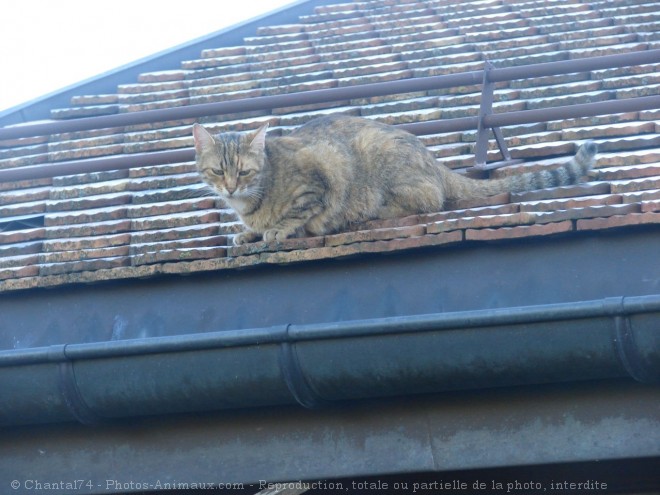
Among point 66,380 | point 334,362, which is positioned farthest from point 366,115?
point 66,380

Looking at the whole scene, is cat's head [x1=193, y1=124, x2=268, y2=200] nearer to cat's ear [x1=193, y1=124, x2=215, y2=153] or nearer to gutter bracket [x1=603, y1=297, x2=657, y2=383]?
cat's ear [x1=193, y1=124, x2=215, y2=153]

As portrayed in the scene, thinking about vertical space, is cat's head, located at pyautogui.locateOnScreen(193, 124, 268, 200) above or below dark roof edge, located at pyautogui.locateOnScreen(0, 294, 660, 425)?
above

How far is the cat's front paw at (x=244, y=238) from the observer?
4.39m

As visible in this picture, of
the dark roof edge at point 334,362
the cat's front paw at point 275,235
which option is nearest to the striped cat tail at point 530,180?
the cat's front paw at point 275,235

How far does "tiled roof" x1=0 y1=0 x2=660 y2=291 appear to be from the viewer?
13.3ft

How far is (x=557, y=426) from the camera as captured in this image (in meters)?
3.43

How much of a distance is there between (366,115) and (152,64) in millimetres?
1900

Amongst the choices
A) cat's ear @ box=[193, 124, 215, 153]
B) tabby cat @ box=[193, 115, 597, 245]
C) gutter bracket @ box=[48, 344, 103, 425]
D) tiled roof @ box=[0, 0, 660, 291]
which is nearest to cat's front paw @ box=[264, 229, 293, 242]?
tabby cat @ box=[193, 115, 597, 245]

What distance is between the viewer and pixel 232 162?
4852 mm

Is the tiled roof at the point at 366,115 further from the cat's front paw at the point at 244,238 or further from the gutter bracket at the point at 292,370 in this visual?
the gutter bracket at the point at 292,370

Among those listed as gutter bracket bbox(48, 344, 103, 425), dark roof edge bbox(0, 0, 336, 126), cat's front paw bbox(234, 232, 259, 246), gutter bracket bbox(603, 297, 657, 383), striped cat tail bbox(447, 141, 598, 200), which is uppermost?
dark roof edge bbox(0, 0, 336, 126)

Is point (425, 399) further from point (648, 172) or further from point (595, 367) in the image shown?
point (648, 172)

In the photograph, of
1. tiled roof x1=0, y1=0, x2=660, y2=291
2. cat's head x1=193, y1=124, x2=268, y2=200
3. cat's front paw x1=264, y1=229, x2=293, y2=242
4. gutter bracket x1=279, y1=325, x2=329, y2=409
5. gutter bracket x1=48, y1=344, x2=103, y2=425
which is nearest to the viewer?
gutter bracket x1=279, y1=325, x2=329, y2=409

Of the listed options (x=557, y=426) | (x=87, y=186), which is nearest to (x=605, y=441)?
(x=557, y=426)
